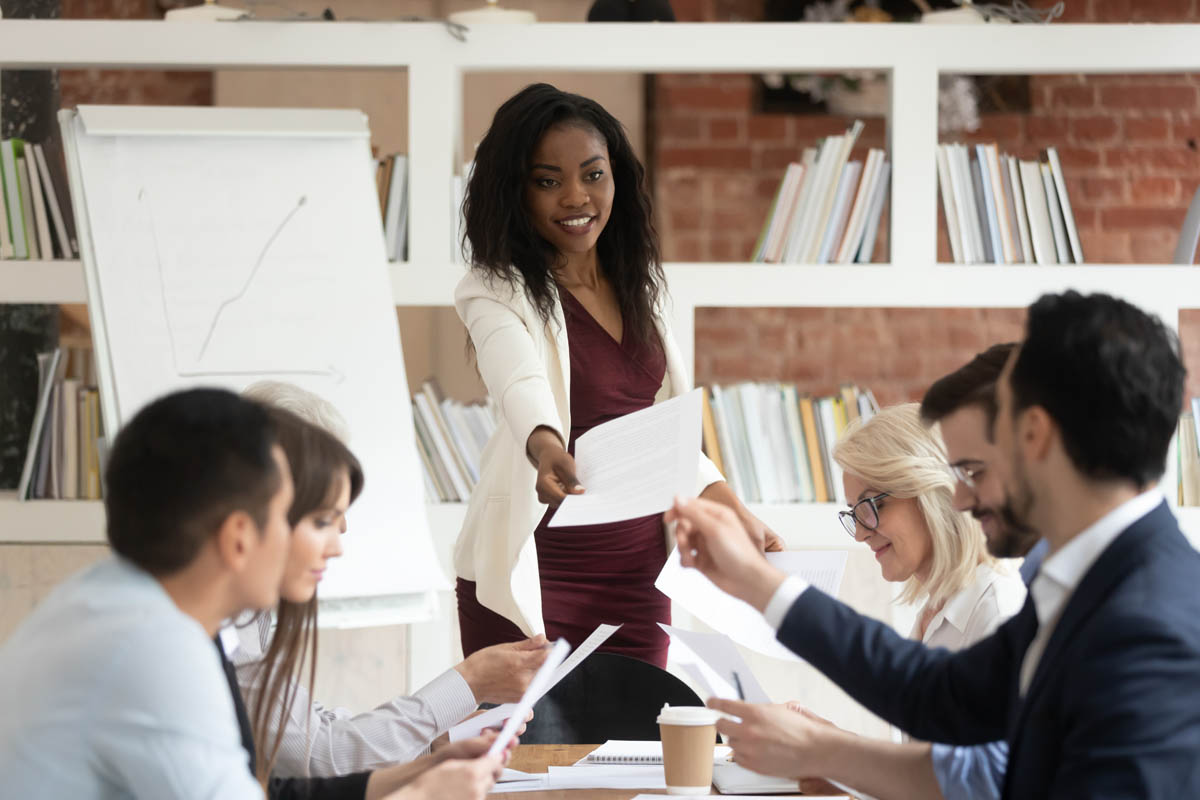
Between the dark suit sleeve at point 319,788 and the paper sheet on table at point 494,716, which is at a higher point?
the paper sheet on table at point 494,716

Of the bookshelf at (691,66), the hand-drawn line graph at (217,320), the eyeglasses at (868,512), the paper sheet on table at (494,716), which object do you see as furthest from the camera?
the bookshelf at (691,66)

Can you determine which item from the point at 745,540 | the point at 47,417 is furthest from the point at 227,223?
the point at 745,540

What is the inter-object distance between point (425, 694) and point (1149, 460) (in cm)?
96

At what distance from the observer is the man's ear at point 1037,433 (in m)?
1.04

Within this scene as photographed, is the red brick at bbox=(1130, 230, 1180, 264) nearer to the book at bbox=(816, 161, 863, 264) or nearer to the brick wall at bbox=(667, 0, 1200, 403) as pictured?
the brick wall at bbox=(667, 0, 1200, 403)

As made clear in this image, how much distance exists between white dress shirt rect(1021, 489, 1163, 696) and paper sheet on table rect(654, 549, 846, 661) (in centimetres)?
43

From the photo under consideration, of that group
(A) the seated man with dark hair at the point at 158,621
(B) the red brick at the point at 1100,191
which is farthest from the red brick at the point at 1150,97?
(A) the seated man with dark hair at the point at 158,621

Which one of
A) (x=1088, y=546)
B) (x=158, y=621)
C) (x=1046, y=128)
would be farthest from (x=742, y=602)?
(x=1046, y=128)

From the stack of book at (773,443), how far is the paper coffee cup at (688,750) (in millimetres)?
1671

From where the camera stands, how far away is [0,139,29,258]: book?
2.99 metres

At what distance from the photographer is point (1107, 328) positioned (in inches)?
39.9

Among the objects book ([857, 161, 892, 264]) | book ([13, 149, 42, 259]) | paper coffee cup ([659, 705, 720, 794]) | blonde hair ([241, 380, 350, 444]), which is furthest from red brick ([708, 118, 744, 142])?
paper coffee cup ([659, 705, 720, 794])

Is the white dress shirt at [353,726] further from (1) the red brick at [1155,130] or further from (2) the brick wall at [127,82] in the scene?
(1) the red brick at [1155,130]

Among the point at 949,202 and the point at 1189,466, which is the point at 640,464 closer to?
the point at 949,202
